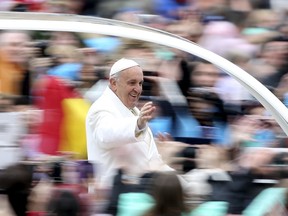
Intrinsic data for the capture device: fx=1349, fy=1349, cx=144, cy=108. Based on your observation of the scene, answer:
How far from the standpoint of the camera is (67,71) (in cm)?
843

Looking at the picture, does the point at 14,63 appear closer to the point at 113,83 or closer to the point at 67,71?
the point at 67,71

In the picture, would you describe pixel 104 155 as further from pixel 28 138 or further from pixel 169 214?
pixel 169 214

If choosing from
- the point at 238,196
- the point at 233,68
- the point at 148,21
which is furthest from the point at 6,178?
the point at 148,21

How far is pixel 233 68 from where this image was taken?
26.8 feet

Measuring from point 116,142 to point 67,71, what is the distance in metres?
0.94

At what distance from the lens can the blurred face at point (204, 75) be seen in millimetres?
8770

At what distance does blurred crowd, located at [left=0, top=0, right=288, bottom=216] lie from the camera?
6.95 meters

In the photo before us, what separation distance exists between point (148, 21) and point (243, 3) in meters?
1.32

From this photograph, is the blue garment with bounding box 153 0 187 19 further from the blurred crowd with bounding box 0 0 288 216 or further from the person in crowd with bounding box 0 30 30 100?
the person in crowd with bounding box 0 30 30 100

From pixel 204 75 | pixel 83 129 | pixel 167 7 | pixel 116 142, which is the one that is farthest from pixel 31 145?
pixel 167 7

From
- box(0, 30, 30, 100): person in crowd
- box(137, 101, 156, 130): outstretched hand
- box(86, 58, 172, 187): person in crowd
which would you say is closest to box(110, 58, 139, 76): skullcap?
box(86, 58, 172, 187): person in crowd

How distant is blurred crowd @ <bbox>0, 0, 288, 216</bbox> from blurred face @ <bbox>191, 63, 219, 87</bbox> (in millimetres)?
10

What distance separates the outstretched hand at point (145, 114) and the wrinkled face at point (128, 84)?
318 millimetres

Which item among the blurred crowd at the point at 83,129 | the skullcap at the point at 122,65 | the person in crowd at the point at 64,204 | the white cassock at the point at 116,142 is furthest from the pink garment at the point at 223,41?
the person in crowd at the point at 64,204
